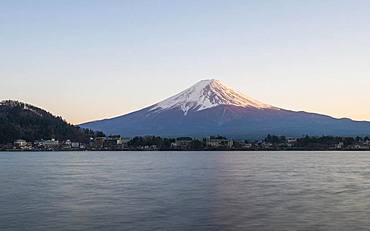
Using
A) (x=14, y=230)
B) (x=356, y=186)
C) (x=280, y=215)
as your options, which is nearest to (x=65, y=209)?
(x=14, y=230)

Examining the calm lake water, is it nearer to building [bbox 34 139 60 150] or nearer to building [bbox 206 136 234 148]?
building [bbox 34 139 60 150]

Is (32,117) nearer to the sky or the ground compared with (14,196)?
nearer to the sky

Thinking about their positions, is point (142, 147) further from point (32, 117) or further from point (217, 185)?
point (217, 185)

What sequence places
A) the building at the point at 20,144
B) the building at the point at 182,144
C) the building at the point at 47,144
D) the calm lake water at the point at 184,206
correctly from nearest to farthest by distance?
the calm lake water at the point at 184,206 < the building at the point at 20,144 < the building at the point at 47,144 < the building at the point at 182,144

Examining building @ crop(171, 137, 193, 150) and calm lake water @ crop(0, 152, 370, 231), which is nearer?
calm lake water @ crop(0, 152, 370, 231)

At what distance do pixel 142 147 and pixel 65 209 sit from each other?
9067 cm

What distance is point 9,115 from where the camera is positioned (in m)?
104

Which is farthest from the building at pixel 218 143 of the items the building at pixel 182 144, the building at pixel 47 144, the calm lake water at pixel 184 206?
the calm lake water at pixel 184 206

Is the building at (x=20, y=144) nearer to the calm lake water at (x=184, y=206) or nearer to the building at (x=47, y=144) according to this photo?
the building at (x=47, y=144)

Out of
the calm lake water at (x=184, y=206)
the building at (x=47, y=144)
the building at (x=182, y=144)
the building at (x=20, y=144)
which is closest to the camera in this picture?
the calm lake water at (x=184, y=206)

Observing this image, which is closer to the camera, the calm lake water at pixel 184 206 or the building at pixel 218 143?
the calm lake water at pixel 184 206

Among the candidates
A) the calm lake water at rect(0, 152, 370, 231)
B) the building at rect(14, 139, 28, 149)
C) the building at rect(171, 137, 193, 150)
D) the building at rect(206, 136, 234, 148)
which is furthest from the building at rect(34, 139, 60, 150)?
the calm lake water at rect(0, 152, 370, 231)

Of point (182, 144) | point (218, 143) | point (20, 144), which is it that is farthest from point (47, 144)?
point (218, 143)

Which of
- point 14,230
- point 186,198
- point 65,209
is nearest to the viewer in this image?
point 14,230
